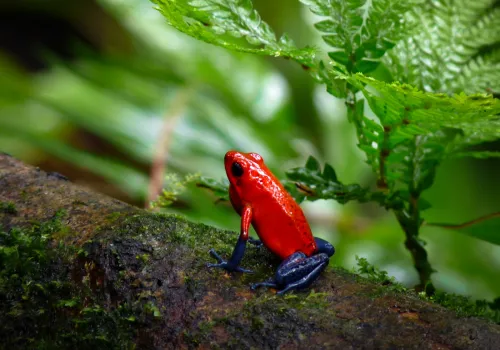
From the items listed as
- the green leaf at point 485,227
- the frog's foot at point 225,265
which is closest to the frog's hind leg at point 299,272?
the frog's foot at point 225,265

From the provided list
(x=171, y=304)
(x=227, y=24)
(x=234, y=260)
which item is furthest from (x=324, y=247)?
(x=227, y=24)

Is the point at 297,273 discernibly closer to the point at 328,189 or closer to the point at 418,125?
the point at 328,189

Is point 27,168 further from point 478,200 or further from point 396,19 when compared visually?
point 478,200

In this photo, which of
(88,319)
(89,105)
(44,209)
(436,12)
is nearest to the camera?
(88,319)

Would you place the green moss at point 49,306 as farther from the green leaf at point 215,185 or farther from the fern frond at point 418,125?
the fern frond at point 418,125

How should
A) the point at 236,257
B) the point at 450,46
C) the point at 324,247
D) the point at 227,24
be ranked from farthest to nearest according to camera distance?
the point at 450,46 < the point at 324,247 < the point at 227,24 < the point at 236,257

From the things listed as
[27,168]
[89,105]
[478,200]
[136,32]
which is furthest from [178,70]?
[478,200]

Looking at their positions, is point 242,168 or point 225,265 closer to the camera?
point 225,265
